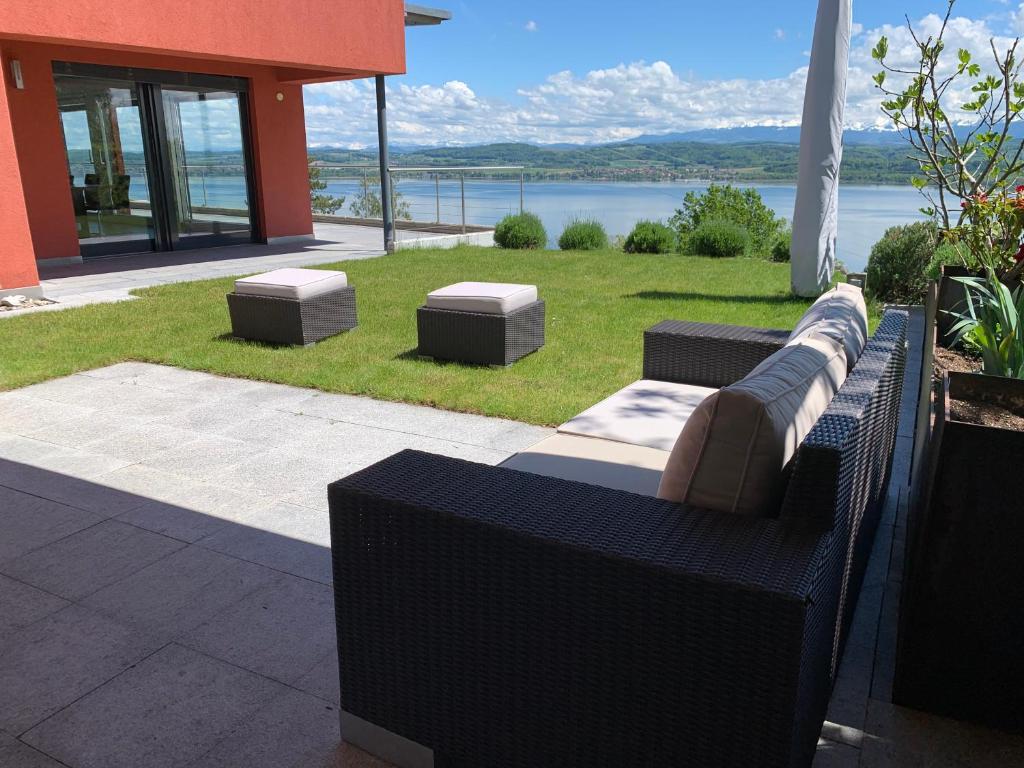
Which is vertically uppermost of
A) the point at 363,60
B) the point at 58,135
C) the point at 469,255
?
the point at 363,60

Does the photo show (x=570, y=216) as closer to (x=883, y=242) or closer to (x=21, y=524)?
(x=883, y=242)

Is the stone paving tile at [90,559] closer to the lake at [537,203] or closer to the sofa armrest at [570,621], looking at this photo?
the sofa armrest at [570,621]

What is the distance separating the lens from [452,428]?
13.2ft

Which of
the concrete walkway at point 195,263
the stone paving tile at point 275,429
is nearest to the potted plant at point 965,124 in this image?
the stone paving tile at point 275,429

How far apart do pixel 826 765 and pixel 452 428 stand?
2.54 metres

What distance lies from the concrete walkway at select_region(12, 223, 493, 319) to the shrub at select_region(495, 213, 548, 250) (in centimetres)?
75


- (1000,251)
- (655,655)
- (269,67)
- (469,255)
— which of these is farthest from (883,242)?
(269,67)

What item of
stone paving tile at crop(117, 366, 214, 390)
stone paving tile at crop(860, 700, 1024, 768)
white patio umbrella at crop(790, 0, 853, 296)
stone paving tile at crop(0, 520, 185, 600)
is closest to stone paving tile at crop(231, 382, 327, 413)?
stone paving tile at crop(117, 366, 214, 390)

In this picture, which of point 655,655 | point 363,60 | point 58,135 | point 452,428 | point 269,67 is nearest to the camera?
point 655,655

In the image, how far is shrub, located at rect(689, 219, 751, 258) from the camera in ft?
34.6

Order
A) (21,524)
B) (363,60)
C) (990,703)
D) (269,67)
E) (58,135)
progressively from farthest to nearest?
(269,67) < (363,60) < (58,135) < (21,524) < (990,703)

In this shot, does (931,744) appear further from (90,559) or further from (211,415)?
(211,415)

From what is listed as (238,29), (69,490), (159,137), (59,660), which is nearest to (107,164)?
(159,137)

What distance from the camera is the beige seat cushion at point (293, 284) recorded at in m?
5.54
